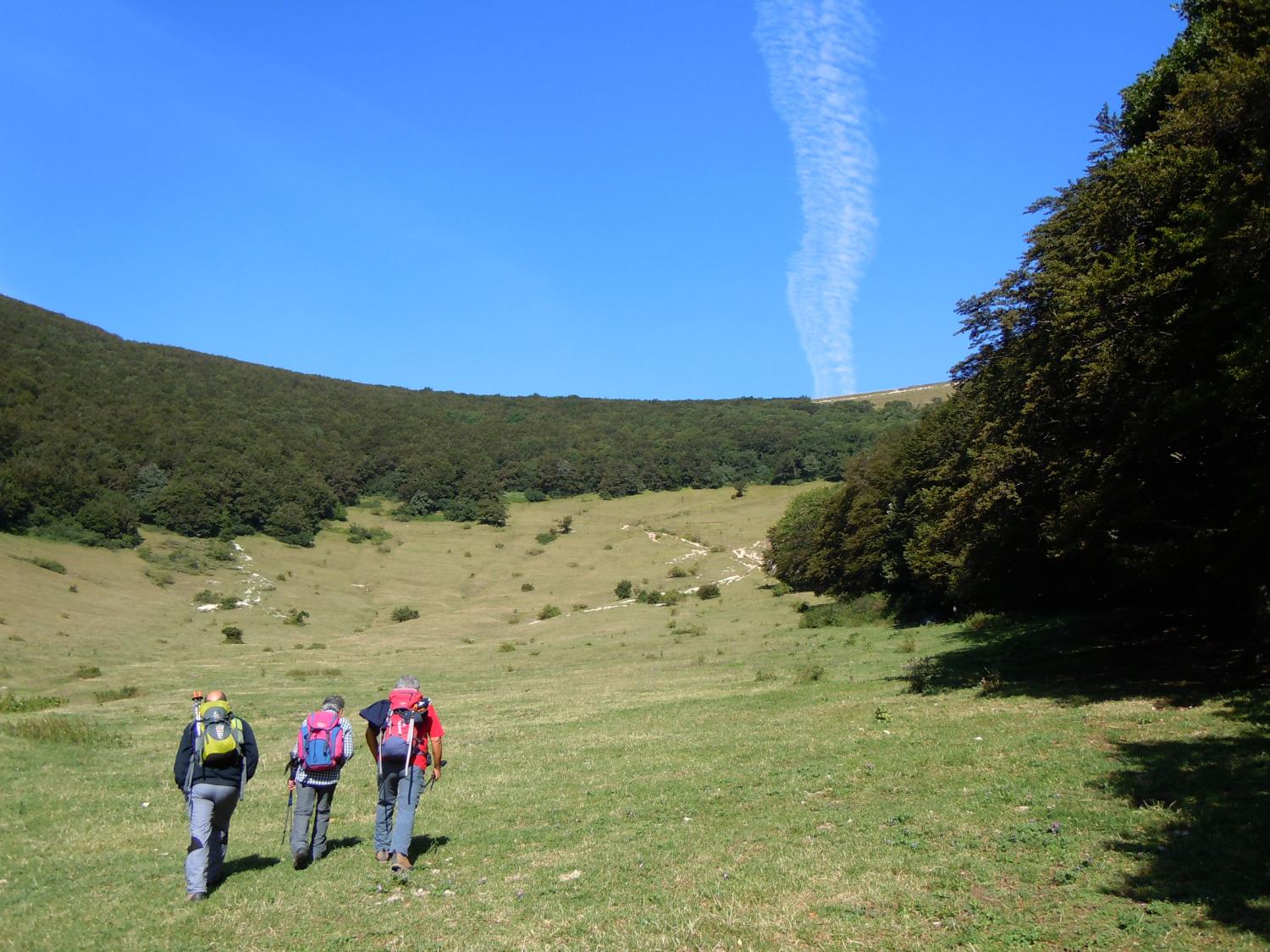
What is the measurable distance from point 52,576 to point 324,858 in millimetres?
59957

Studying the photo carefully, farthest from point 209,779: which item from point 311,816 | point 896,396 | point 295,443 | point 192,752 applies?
point 896,396

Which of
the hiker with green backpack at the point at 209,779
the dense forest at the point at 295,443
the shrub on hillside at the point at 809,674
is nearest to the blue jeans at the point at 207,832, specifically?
Result: the hiker with green backpack at the point at 209,779

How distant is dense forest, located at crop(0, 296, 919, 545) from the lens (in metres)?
81.9

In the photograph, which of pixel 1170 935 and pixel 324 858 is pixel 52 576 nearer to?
pixel 324 858

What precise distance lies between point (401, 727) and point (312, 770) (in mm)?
1241

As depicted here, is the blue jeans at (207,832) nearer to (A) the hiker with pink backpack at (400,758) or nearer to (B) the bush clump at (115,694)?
(A) the hiker with pink backpack at (400,758)

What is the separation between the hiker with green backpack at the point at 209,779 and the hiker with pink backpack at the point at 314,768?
0.62 meters

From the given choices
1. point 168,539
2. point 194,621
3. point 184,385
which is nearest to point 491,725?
point 194,621

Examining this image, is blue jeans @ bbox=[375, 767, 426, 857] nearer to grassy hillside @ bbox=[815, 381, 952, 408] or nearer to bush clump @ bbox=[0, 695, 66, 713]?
bush clump @ bbox=[0, 695, 66, 713]

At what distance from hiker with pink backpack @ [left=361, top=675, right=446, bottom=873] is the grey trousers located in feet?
2.42

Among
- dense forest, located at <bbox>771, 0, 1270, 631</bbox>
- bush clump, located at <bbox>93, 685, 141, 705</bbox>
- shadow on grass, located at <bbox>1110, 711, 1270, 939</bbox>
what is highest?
dense forest, located at <bbox>771, 0, 1270, 631</bbox>

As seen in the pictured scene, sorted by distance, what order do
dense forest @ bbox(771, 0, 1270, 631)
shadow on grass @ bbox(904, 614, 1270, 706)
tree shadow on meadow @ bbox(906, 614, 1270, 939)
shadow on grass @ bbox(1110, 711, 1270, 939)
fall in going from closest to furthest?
shadow on grass @ bbox(1110, 711, 1270, 939), tree shadow on meadow @ bbox(906, 614, 1270, 939), dense forest @ bbox(771, 0, 1270, 631), shadow on grass @ bbox(904, 614, 1270, 706)

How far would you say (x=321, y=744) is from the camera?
10.1 meters

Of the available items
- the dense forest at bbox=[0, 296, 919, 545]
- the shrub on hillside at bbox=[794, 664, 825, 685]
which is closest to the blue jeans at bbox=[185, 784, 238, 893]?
the shrub on hillside at bbox=[794, 664, 825, 685]
